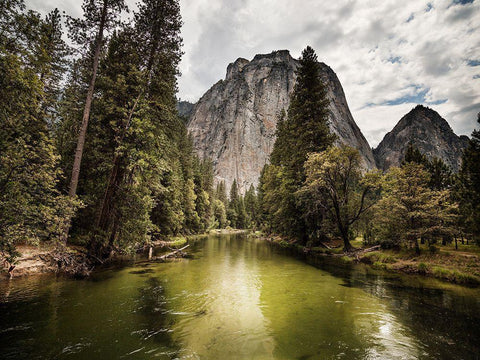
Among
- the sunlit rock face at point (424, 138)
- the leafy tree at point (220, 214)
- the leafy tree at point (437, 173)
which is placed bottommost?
the leafy tree at point (220, 214)

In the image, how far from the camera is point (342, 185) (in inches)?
848

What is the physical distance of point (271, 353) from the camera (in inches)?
189

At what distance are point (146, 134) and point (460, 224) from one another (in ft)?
78.3

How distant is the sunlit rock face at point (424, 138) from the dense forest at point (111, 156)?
162m

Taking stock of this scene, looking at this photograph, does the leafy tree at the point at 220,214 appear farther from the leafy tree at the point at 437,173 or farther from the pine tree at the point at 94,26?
the pine tree at the point at 94,26

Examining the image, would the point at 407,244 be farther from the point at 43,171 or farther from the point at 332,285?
the point at 43,171

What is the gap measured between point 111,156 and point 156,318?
996 cm

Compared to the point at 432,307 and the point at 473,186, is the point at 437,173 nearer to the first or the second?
the point at 473,186

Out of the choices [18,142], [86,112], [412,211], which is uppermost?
[86,112]

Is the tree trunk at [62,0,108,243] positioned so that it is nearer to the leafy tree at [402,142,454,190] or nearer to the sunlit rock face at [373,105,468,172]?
the leafy tree at [402,142,454,190]

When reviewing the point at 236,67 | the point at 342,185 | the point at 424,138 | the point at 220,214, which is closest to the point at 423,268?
the point at 342,185

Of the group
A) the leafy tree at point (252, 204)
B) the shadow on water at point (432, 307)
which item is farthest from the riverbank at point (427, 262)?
the leafy tree at point (252, 204)

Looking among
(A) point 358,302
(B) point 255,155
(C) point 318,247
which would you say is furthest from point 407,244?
(B) point 255,155

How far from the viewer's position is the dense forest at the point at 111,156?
6.48 m
